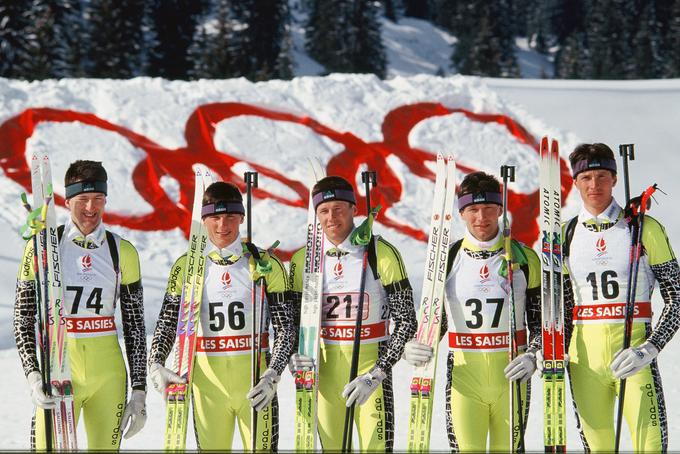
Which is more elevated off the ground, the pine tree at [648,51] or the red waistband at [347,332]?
the pine tree at [648,51]

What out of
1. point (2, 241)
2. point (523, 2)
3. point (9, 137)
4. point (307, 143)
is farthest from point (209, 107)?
point (523, 2)

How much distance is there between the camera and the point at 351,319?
468cm

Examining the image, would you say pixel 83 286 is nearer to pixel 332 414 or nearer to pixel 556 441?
pixel 332 414

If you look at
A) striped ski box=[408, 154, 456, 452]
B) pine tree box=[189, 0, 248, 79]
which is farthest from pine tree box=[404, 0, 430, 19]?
striped ski box=[408, 154, 456, 452]

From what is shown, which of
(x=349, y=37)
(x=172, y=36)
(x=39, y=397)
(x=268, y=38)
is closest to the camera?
(x=39, y=397)

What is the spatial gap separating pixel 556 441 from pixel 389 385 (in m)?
0.96

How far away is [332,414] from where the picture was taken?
4.65 meters

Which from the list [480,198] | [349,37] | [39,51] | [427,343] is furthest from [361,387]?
[349,37]

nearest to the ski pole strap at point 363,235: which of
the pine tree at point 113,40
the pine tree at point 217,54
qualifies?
the pine tree at point 217,54

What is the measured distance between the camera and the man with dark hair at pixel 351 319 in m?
4.58

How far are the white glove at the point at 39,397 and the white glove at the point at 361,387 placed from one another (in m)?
1.50

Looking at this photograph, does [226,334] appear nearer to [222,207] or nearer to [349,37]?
[222,207]

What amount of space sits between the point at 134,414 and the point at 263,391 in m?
0.73

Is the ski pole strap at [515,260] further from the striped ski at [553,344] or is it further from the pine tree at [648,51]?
the pine tree at [648,51]
